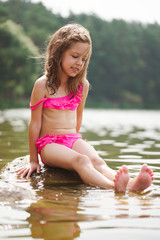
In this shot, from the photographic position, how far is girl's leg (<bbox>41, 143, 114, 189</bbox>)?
3.28m

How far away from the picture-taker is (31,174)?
370 cm

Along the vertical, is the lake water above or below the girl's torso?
below

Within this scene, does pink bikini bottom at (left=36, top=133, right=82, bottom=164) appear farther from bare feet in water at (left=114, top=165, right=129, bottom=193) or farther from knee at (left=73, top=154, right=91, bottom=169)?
bare feet in water at (left=114, top=165, right=129, bottom=193)

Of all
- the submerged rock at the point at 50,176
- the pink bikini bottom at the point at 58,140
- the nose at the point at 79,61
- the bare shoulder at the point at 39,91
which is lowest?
the submerged rock at the point at 50,176

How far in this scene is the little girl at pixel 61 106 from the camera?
3.62 metres

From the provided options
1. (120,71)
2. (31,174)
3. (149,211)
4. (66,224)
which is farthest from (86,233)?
(120,71)

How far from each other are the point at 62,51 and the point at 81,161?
45.4 inches

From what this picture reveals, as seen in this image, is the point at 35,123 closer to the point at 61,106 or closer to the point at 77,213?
the point at 61,106

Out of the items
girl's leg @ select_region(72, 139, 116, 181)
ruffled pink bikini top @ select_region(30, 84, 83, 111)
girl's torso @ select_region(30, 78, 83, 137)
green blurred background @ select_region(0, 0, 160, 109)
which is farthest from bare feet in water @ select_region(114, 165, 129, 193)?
green blurred background @ select_region(0, 0, 160, 109)

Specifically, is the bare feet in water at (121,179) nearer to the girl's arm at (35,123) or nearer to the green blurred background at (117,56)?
the girl's arm at (35,123)

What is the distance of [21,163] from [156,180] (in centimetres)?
139

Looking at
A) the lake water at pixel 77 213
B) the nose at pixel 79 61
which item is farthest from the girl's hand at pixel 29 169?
the nose at pixel 79 61

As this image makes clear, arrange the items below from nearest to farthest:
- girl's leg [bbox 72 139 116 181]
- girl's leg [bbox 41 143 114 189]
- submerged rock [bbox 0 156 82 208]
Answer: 1. submerged rock [bbox 0 156 82 208]
2. girl's leg [bbox 41 143 114 189]
3. girl's leg [bbox 72 139 116 181]

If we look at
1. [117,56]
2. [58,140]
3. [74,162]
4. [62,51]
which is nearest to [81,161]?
[74,162]
